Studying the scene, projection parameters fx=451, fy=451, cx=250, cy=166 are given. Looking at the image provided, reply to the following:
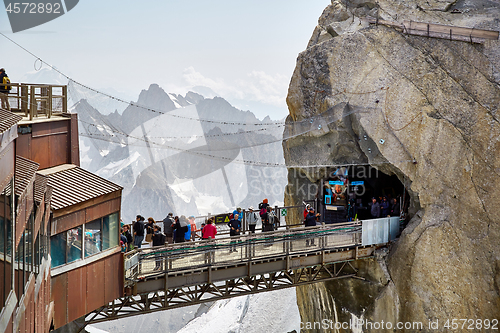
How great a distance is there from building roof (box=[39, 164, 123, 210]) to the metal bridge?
7.53ft

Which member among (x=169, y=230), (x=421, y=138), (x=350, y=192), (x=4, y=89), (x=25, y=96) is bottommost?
(x=169, y=230)

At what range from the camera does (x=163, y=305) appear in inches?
575

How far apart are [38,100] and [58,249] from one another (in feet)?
17.6

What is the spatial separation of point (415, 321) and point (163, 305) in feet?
33.3

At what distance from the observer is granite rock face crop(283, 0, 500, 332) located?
1719 cm

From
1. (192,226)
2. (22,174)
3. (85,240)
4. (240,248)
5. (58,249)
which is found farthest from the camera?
(192,226)

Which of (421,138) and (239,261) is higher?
(421,138)

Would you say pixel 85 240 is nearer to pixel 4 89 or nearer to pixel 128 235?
pixel 128 235

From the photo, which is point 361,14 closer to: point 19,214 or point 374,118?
point 374,118

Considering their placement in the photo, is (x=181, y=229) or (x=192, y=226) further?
(x=192, y=226)

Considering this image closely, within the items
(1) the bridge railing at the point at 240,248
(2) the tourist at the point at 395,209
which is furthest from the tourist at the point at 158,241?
(2) the tourist at the point at 395,209

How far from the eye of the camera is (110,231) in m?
11.8

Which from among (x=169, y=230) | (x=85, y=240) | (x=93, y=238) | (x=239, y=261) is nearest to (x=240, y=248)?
(x=239, y=261)

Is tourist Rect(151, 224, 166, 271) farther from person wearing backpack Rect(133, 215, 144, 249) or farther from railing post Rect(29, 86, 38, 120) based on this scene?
railing post Rect(29, 86, 38, 120)
